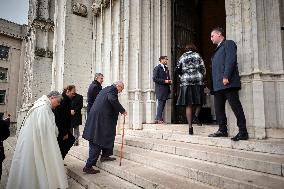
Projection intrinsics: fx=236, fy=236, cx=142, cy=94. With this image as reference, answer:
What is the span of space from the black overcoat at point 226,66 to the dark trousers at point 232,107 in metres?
0.12

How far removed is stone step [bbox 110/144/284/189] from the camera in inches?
108

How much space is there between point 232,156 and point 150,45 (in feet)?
16.1

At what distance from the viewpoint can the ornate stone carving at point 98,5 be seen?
10289 millimetres

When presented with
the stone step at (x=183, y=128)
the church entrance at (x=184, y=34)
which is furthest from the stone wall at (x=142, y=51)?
the stone step at (x=183, y=128)

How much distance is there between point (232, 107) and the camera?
4023mm

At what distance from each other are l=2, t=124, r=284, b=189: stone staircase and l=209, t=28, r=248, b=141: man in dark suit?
32 centimetres

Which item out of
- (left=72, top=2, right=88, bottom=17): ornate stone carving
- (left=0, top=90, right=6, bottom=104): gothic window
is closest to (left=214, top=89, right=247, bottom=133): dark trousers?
(left=72, top=2, right=88, bottom=17): ornate stone carving

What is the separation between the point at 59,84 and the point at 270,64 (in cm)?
886

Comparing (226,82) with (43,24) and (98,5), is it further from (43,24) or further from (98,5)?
(43,24)

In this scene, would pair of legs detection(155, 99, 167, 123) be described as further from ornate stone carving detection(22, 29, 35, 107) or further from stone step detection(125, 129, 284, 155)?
ornate stone carving detection(22, 29, 35, 107)

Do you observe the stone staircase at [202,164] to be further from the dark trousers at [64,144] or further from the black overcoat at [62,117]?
the black overcoat at [62,117]

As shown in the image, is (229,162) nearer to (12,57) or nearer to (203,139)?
(203,139)

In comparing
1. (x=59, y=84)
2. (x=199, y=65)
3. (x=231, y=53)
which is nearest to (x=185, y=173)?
(x=231, y=53)

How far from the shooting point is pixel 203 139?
4.45 metres
